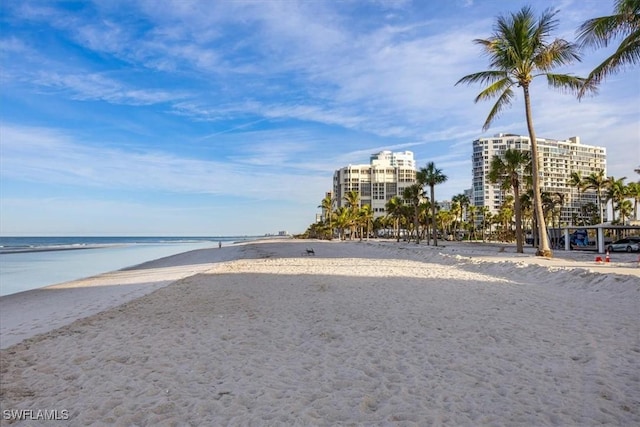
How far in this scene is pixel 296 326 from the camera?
25.1ft

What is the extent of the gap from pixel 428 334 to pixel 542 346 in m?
1.66

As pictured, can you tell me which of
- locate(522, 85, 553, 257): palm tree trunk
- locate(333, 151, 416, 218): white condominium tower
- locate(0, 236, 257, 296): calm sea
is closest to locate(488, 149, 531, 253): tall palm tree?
locate(522, 85, 553, 257): palm tree trunk

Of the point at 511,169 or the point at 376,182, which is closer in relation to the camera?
the point at 511,169

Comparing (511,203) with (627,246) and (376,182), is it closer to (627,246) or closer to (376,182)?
(627,246)

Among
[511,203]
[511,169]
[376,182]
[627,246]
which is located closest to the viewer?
[511,169]

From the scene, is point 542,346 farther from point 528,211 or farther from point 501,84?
point 528,211

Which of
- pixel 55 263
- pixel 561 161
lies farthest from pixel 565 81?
pixel 561 161

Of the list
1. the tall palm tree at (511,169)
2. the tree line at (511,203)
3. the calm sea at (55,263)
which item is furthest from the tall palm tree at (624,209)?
the calm sea at (55,263)

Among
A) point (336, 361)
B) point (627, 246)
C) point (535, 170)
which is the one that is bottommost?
point (336, 361)

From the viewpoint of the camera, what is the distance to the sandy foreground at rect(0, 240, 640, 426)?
4.10 m

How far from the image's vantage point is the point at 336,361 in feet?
18.4

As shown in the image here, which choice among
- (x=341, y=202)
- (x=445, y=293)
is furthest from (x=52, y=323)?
(x=341, y=202)

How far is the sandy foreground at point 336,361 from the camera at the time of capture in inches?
161

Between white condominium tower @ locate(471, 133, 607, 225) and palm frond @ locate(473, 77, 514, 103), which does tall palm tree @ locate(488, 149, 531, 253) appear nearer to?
palm frond @ locate(473, 77, 514, 103)
